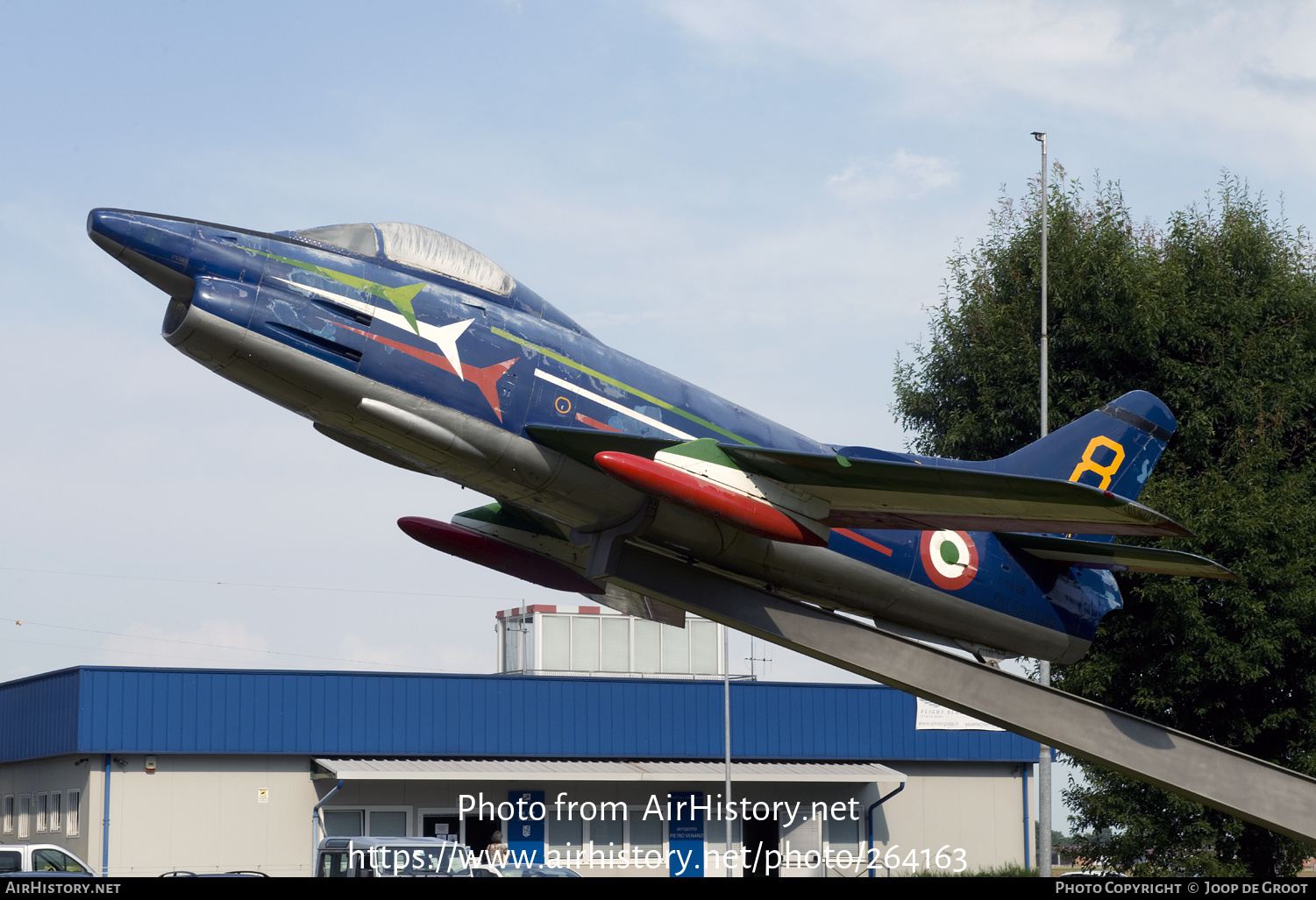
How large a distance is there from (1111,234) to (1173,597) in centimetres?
748

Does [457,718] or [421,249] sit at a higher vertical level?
[421,249]

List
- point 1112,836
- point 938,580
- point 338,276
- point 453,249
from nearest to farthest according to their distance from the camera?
point 338,276 < point 453,249 < point 938,580 < point 1112,836

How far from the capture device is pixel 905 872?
3672cm

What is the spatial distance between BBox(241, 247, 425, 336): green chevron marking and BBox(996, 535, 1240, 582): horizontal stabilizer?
657 centimetres

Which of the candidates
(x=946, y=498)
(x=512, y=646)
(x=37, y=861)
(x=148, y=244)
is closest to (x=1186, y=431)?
(x=946, y=498)

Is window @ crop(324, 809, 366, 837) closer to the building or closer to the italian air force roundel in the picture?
the building

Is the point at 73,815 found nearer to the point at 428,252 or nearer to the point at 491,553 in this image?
the point at 491,553

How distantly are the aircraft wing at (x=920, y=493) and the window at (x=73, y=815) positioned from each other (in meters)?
24.5

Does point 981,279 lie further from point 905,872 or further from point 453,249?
point 905,872

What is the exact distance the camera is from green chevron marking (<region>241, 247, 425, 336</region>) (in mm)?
10930

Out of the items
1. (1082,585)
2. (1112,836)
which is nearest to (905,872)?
(1112,836)

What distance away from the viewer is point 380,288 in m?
11.1

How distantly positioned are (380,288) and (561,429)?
1.99 m

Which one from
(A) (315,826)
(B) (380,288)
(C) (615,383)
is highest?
(B) (380,288)
